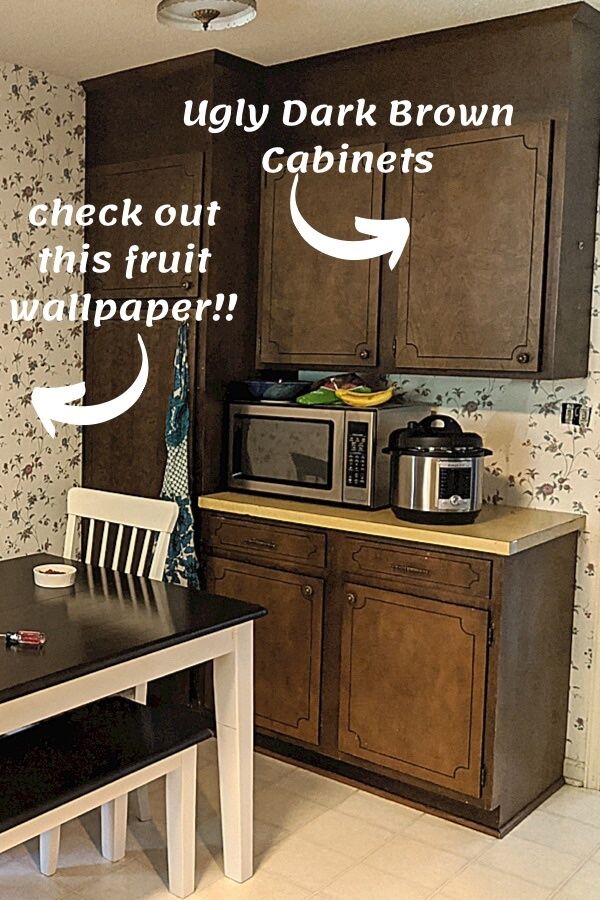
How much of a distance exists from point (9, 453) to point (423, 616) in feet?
5.58

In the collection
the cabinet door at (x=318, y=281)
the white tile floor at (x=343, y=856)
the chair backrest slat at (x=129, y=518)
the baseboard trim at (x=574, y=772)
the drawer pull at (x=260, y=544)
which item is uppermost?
the cabinet door at (x=318, y=281)

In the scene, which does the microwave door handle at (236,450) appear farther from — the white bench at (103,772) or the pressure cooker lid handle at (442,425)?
the white bench at (103,772)

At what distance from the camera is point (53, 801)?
7.10ft

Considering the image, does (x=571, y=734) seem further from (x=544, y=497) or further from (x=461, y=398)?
(x=461, y=398)

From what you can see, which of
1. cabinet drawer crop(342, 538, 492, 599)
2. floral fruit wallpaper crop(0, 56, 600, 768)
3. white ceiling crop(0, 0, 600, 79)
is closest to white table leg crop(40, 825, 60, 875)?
cabinet drawer crop(342, 538, 492, 599)

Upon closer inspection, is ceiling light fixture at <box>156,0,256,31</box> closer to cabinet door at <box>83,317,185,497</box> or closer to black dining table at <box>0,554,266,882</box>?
cabinet door at <box>83,317,185,497</box>

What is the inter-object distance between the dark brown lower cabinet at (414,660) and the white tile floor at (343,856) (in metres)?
0.10

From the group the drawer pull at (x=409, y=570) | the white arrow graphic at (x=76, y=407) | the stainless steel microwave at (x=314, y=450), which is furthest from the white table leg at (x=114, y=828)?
the white arrow graphic at (x=76, y=407)

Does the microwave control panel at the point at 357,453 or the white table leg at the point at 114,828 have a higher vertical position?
the microwave control panel at the point at 357,453

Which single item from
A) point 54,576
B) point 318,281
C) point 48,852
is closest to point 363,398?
point 318,281

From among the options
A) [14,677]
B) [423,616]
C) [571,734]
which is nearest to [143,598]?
[14,677]

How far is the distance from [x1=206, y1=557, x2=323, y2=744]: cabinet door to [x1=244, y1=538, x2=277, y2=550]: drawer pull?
0.08 meters

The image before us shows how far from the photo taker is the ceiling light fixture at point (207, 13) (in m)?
2.60

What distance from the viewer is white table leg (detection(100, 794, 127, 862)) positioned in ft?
8.98
